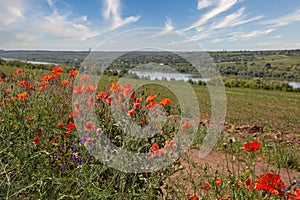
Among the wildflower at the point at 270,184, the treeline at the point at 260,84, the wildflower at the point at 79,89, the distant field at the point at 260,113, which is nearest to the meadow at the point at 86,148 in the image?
the wildflower at the point at 79,89

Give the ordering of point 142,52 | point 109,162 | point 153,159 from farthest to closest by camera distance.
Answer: point 142,52 → point 153,159 → point 109,162

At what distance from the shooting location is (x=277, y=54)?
234ft

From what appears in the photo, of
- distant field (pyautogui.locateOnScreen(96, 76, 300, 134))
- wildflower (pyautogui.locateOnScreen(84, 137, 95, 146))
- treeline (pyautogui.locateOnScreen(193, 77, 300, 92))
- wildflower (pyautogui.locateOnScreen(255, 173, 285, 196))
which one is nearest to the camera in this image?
wildflower (pyautogui.locateOnScreen(255, 173, 285, 196))

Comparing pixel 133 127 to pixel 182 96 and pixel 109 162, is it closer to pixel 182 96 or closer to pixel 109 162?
pixel 109 162

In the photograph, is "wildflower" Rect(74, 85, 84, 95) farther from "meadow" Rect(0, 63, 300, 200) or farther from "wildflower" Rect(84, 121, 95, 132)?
"wildflower" Rect(84, 121, 95, 132)

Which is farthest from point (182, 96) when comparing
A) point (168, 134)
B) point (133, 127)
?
point (133, 127)

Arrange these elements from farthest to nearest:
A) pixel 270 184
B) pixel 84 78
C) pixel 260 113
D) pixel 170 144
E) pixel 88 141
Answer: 1. pixel 260 113
2. pixel 84 78
3. pixel 170 144
4. pixel 88 141
5. pixel 270 184

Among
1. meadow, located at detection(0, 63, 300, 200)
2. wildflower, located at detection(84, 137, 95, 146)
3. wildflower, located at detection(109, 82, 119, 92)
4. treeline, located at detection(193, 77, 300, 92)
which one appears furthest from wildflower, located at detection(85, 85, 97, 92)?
treeline, located at detection(193, 77, 300, 92)

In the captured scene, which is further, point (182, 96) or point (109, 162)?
point (182, 96)

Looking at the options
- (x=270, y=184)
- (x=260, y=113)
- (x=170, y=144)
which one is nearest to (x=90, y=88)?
(x=170, y=144)

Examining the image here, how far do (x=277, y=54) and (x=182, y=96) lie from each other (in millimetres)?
76606

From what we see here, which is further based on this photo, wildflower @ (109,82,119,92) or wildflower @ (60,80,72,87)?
wildflower @ (60,80,72,87)

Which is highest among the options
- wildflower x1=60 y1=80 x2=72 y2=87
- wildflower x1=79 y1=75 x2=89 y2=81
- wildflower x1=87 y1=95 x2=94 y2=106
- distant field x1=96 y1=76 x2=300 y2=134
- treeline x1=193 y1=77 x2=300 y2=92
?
wildflower x1=79 y1=75 x2=89 y2=81

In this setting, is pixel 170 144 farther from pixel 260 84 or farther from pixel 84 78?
pixel 260 84
